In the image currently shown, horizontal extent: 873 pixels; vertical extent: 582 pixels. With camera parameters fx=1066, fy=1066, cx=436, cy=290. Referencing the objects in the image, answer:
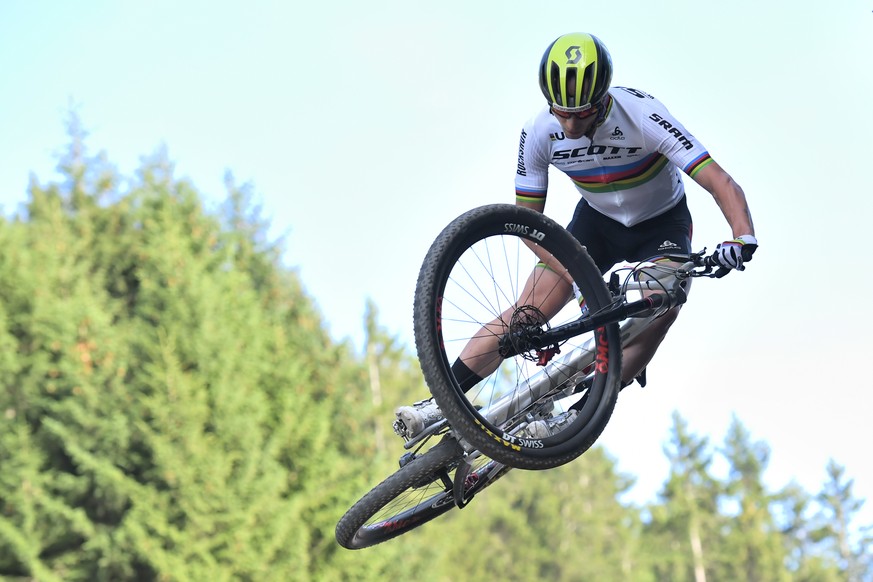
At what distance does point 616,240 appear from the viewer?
22.3 feet

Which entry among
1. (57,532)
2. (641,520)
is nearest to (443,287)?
(57,532)

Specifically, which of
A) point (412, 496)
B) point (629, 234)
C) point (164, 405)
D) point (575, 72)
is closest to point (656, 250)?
point (629, 234)

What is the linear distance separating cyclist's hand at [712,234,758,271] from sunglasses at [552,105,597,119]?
3.33ft

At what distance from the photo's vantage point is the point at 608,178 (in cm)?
641

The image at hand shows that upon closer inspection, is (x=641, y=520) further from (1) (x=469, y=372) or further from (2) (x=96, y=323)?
(1) (x=469, y=372)

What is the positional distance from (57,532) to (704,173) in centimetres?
2671

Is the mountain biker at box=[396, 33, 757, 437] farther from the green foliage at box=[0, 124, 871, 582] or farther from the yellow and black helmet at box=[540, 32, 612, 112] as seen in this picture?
the green foliage at box=[0, 124, 871, 582]

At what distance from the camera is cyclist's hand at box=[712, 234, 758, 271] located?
18.9 ft

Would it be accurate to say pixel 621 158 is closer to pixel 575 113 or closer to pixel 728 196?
pixel 575 113

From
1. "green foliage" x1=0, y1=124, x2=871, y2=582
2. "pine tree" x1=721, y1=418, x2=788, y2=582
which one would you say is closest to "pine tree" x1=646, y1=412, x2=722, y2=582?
"pine tree" x1=721, y1=418, x2=788, y2=582

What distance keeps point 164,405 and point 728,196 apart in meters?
25.4

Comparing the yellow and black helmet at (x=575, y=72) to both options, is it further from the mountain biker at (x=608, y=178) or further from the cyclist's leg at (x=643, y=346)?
the cyclist's leg at (x=643, y=346)

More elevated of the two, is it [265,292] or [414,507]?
[265,292]

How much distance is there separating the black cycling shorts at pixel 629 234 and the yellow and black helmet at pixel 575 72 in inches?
46.3
